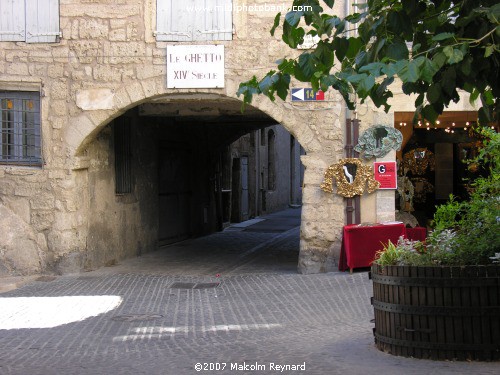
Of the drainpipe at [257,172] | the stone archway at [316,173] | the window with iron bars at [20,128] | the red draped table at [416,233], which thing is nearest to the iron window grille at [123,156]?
the window with iron bars at [20,128]

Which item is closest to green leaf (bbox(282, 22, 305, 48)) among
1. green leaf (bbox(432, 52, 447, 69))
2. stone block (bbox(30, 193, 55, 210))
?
green leaf (bbox(432, 52, 447, 69))

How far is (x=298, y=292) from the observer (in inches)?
402

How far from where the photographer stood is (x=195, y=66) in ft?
39.0

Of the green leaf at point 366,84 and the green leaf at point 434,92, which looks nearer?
the green leaf at point 366,84

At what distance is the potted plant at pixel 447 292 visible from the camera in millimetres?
5887

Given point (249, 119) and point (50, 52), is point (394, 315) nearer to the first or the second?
point (50, 52)

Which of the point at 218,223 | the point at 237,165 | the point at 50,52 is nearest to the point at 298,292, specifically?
the point at 50,52

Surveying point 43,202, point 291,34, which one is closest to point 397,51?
point 291,34

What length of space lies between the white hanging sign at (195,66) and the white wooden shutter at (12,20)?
2395 millimetres

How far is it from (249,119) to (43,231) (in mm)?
6605

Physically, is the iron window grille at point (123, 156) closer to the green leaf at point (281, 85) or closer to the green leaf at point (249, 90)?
the green leaf at point (249, 90)

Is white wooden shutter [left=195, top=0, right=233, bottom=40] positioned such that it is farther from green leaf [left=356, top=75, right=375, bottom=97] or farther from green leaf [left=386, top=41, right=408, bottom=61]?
green leaf [left=356, top=75, right=375, bottom=97]

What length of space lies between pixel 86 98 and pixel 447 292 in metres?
7.60

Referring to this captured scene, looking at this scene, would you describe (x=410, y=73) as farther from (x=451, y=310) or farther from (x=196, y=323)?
(x=196, y=323)
